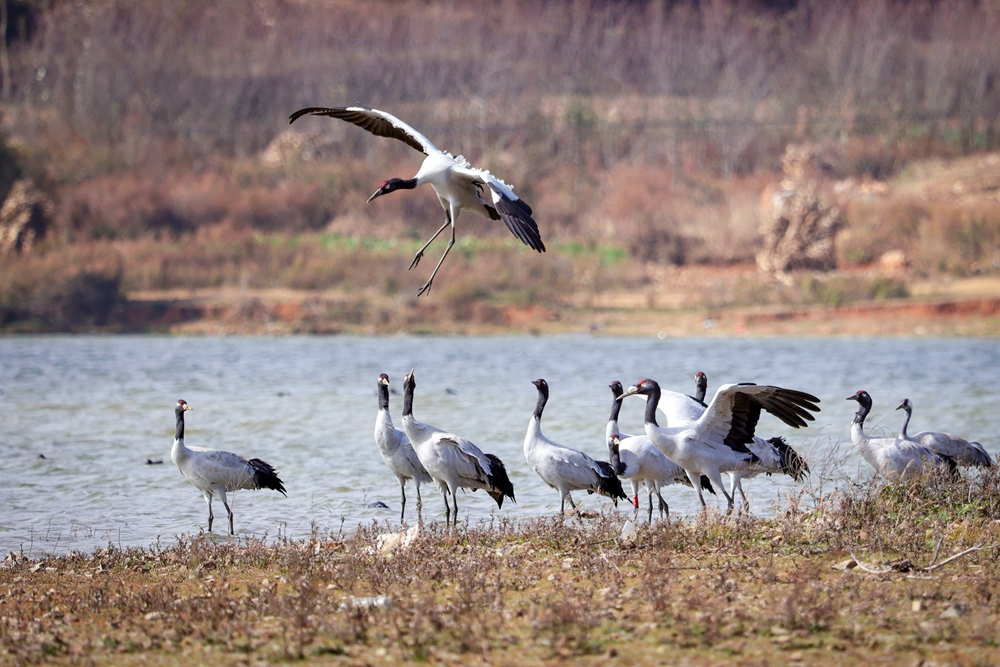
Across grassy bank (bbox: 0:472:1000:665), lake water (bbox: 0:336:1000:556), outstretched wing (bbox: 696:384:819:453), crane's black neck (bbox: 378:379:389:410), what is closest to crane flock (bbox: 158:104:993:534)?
outstretched wing (bbox: 696:384:819:453)

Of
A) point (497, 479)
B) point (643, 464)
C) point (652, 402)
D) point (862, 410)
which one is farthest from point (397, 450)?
point (862, 410)

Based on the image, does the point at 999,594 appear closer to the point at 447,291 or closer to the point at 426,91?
the point at 447,291

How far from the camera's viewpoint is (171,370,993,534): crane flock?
902cm

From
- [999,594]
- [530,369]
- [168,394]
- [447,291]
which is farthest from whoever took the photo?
[447,291]

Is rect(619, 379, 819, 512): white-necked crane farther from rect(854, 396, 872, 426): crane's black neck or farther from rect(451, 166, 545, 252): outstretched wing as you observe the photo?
rect(451, 166, 545, 252): outstretched wing

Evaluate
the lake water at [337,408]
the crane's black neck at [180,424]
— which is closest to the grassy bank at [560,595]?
the lake water at [337,408]

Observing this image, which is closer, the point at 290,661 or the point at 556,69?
the point at 290,661

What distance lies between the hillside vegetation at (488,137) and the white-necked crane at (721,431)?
22929mm

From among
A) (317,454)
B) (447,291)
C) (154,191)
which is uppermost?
(154,191)

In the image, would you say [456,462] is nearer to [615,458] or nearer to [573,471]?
[573,471]

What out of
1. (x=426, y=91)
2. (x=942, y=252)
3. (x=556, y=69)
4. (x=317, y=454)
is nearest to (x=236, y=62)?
(x=426, y=91)

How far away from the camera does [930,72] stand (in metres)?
56.4

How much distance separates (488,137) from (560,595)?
150 feet

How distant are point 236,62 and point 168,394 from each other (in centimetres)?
4023
